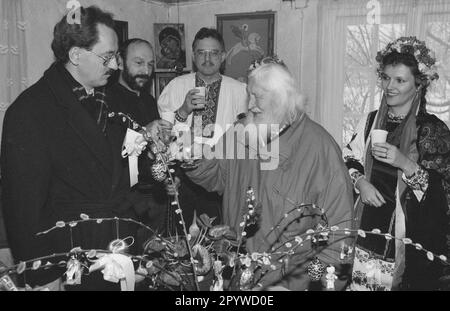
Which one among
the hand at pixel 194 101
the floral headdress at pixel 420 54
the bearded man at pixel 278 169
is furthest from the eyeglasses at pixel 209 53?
the bearded man at pixel 278 169

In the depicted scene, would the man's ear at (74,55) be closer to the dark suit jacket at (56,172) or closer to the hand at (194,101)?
the dark suit jacket at (56,172)

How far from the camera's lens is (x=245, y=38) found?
5062 mm

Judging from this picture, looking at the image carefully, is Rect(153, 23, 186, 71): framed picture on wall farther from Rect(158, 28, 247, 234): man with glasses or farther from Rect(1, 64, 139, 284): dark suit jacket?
Rect(1, 64, 139, 284): dark suit jacket

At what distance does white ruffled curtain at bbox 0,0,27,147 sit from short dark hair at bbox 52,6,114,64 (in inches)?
80.1

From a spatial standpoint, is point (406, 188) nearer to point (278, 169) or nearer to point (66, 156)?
point (278, 169)

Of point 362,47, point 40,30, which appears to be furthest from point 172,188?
point 362,47

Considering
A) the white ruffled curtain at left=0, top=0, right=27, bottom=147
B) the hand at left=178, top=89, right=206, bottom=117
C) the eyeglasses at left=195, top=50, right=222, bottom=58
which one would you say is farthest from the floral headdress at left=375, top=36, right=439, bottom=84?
the white ruffled curtain at left=0, top=0, right=27, bottom=147

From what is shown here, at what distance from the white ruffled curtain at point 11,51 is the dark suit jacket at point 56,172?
6.70 feet

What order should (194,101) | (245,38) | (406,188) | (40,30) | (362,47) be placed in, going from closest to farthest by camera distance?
(406,188) → (194,101) → (40,30) → (362,47) → (245,38)

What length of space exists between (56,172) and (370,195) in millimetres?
1551

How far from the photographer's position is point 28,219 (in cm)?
151

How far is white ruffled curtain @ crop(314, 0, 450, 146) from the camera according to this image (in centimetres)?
422

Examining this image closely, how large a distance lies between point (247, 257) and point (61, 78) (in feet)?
3.72
